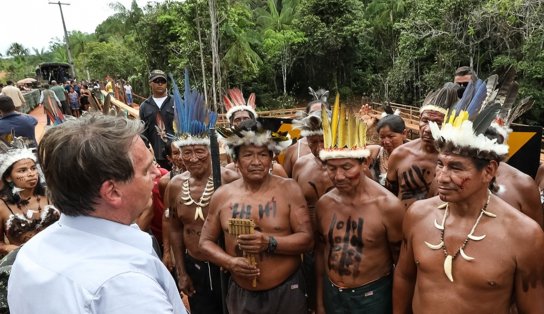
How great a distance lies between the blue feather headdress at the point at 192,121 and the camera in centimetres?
395

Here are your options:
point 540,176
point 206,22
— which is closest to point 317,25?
point 206,22

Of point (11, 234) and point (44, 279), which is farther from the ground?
point (44, 279)

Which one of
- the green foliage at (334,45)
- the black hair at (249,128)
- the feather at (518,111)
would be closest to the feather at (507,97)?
the feather at (518,111)

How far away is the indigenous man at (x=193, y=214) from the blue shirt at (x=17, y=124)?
11.5 ft

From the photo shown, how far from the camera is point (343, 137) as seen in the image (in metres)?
3.24

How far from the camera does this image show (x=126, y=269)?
1.32 meters

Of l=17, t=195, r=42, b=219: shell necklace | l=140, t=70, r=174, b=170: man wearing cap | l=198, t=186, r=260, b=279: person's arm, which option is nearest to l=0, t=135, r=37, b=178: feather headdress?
l=17, t=195, r=42, b=219: shell necklace

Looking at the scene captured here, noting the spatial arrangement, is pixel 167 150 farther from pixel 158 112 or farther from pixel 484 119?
pixel 484 119

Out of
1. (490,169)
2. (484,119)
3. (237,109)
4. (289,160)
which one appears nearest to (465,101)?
(484,119)

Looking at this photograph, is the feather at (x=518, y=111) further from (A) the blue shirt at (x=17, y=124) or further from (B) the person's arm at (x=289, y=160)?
(A) the blue shirt at (x=17, y=124)

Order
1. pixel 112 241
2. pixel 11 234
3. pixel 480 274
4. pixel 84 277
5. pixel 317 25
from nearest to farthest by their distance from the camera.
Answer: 1. pixel 84 277
2. pixel 112 241
3. pixel 480 274
4. pixel 11 234
5. pixel 317 25

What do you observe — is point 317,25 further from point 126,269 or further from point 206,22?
point 126,269

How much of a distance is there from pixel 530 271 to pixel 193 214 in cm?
267

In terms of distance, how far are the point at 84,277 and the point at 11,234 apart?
2703 mm
